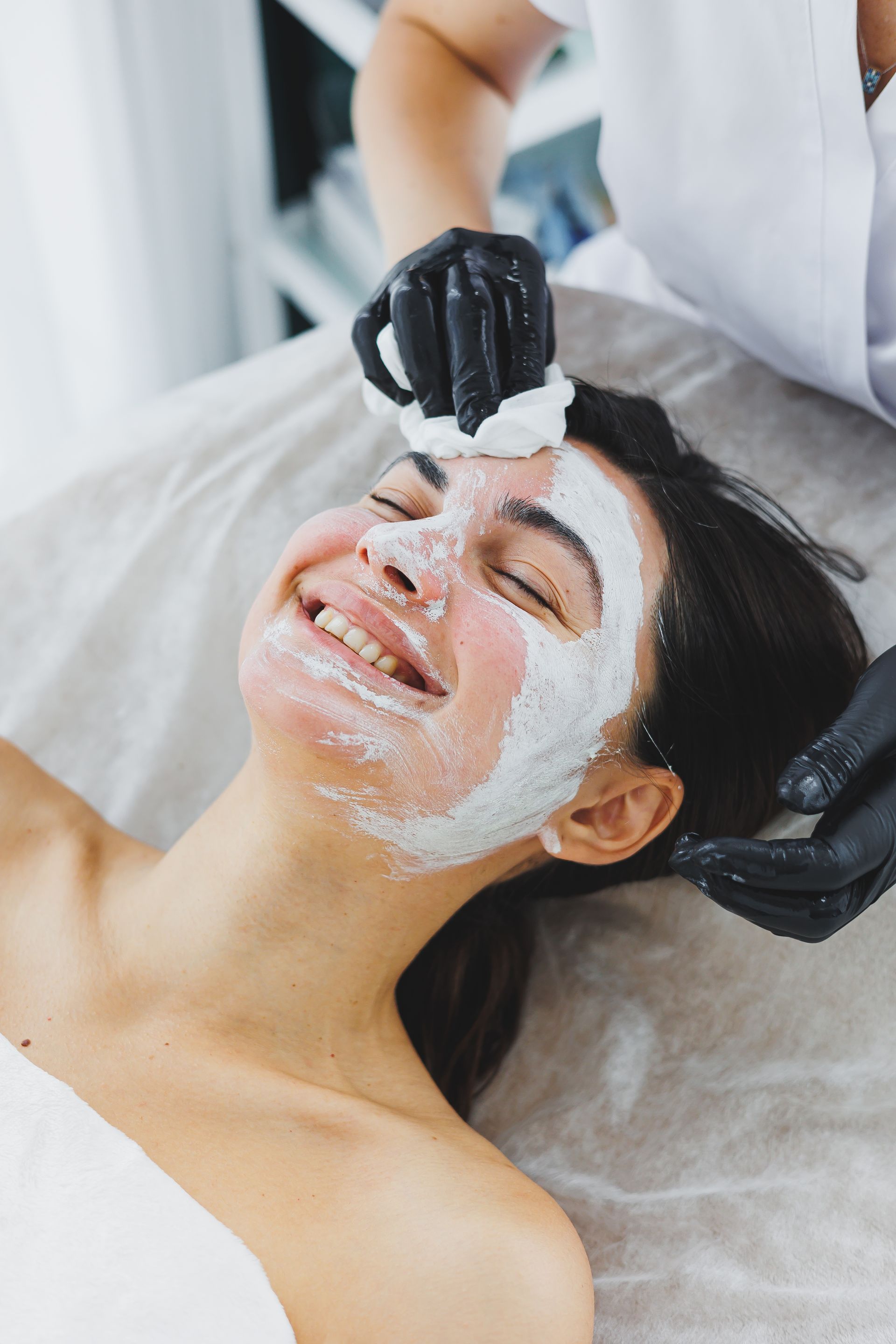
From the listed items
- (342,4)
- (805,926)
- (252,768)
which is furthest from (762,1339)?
(342,4)

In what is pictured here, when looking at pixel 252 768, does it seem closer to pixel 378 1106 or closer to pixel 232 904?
pixel 232 904

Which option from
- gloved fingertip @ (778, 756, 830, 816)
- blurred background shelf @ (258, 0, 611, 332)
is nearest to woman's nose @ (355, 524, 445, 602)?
gloved fingertip @ (778, 756, 830, 816)

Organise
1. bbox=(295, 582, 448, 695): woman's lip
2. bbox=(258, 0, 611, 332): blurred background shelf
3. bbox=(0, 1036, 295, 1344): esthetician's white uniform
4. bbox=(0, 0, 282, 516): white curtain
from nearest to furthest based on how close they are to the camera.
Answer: bbox=(0, 1036, 295, 1344): esthetician's white uniform → bbox=(295, 582, 448, 695): woman's lip → bbox=(0, 0, 282, 516): white curtain → bbox=(258, 0, 611, 332): blurred background shelf

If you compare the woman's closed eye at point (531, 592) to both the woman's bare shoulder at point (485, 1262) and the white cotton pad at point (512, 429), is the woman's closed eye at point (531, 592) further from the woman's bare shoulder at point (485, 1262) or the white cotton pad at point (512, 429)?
the woman's bare shoulder at point (485, 1262)

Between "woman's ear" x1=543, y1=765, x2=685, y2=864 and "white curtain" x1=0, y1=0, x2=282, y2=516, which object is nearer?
"woman's ear" x1=543, y1=765, x2=685, y2=864

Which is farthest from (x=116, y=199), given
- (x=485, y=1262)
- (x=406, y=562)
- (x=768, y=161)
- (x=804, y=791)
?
(x=485, y=1262)

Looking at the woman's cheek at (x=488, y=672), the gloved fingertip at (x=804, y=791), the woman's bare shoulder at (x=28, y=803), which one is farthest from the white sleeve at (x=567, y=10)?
the woman's bare shoulder at (x=28, y=803)

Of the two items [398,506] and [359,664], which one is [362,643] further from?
[398,506]

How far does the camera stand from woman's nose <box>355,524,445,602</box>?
3.36 feet

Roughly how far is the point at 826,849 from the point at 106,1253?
0.70 meters

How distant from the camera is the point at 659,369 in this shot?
164 cm

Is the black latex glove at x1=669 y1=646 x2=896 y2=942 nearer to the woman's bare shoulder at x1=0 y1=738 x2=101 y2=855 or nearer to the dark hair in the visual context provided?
the dark hair

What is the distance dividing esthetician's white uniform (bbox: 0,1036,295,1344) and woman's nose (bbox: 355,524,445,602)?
22.0 inches

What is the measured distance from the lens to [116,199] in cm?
205
